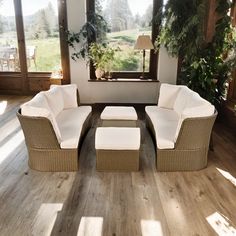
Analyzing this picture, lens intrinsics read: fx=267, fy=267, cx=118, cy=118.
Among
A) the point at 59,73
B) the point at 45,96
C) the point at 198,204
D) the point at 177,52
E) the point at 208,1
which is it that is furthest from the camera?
the point at 59,73

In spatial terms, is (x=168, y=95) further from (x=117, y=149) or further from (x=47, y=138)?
(x=47, y=138)

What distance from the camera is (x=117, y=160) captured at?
3.07 meters

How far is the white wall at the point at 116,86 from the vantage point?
541cm

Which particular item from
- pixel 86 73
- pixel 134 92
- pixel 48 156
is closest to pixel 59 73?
pixel 86 73

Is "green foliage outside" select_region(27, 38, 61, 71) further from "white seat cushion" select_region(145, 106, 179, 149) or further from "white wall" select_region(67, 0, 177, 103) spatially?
"white seat cushion" select_region(145, 106, 179, 149)

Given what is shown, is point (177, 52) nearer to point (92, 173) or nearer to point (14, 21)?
point (92, 173)

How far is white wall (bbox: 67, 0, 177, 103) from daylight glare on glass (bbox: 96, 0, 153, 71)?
0.42m

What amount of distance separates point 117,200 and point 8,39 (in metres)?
5.17

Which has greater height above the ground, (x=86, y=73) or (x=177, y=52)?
(x=177, y=52)

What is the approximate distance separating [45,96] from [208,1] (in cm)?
279

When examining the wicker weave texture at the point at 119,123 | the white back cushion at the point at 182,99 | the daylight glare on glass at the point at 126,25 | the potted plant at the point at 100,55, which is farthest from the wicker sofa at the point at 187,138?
the daylight glare on glass at the point at 126,25

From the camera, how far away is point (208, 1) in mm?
4020

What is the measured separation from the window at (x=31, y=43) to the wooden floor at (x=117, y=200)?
3214mm

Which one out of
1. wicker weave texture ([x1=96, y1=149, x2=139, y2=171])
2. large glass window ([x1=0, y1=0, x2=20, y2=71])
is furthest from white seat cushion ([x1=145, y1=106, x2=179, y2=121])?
large glass window ([x1=0, y1=0, x2=20, y2=71])
